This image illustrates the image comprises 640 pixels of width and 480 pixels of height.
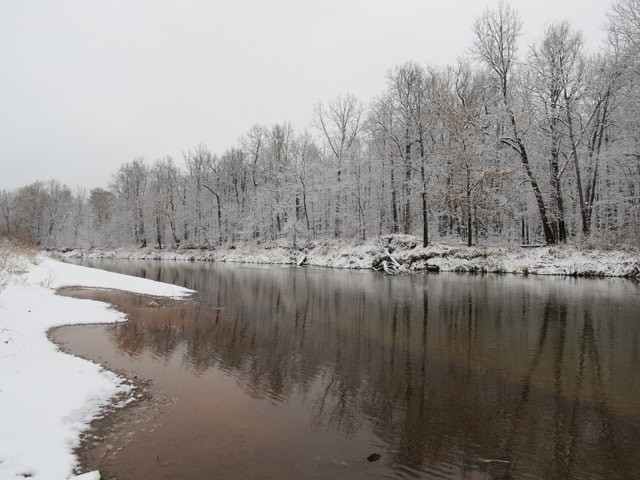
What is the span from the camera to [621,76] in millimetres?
27219

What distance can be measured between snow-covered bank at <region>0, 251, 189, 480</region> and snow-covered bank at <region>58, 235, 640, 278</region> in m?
25.3

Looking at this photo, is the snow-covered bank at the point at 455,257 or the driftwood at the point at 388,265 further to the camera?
the driftwood at the point at 388,265

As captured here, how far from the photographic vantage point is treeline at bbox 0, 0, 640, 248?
3016 cm

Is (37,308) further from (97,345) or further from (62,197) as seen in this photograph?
(62,197)

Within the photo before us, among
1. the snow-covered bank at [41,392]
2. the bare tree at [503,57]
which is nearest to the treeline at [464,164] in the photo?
the bare tree at [503,57]

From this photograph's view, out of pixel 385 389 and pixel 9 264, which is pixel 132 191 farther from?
pixel 385 389

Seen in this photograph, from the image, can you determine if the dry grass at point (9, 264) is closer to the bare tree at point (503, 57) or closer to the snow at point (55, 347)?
the snow at point (55, 347)

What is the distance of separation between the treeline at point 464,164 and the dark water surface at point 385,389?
1855 centimetres

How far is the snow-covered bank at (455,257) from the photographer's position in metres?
25.1

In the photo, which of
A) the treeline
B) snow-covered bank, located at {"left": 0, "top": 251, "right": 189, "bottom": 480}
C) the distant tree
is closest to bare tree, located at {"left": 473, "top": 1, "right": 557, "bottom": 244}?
the treeline

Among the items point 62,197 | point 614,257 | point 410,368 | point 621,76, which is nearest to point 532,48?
point 621,76

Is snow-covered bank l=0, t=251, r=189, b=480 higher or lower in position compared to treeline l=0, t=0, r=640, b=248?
lower

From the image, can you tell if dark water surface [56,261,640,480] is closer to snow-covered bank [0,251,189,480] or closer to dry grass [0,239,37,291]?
snow-covered bank [0,251,189,480]

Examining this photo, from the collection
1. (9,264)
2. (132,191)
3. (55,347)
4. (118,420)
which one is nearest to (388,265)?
(9,264)
